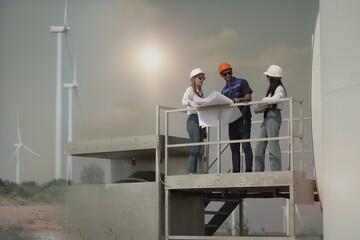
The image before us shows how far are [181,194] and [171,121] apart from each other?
18.0 m

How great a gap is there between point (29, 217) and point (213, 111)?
962 inches

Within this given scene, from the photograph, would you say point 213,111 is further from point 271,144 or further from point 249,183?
point 249,183

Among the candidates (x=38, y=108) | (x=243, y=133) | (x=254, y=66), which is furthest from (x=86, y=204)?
(x=38, y=108)

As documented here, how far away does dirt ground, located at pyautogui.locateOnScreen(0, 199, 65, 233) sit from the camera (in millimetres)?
34656

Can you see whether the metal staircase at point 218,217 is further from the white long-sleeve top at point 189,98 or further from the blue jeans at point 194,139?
the white long-sleeve top at point 189,98

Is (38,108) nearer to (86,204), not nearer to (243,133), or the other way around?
(86,204)

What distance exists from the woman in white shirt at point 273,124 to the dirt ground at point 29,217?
20.6 m

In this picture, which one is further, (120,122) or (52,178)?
(52,178)

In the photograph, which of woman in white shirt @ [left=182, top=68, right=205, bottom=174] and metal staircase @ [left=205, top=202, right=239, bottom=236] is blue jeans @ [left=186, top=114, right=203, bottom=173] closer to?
woman in white shirt @ [left=182, top=68, right=205, bottom=174]

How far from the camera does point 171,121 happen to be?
33.6 metres

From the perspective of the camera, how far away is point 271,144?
1380 cm

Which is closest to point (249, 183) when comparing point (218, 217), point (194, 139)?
point (194, 139)

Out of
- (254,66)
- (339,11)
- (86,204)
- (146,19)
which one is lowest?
(86,204)

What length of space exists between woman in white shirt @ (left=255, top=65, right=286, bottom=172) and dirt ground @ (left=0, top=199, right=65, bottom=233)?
20588 mm
